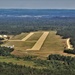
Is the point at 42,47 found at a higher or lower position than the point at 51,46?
higher

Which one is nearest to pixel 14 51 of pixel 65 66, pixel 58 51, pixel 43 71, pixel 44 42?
pixel 58 51

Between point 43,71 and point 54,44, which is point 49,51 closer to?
point 54,44

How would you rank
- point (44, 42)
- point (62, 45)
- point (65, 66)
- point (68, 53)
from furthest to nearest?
point (44, 42) → point (62, 45) → point (68, 53) → point (65, 66)

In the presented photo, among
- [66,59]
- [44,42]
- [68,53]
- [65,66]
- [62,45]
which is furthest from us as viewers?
[44,42]

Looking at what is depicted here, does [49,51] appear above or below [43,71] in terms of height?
below

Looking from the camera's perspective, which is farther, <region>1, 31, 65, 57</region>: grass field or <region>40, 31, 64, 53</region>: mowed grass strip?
<region>40, 31, 64, 53</region>: mowed grass strip

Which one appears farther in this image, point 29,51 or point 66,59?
point 29,51

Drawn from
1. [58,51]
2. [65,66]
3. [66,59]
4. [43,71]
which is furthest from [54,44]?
[43,71]

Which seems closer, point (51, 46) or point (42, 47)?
point (42, 47)

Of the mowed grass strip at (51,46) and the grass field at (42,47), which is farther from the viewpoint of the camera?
the mowed grass strip at (51,46)
